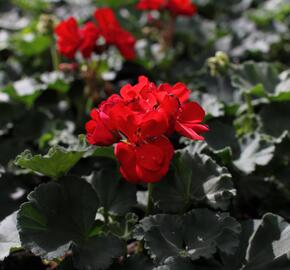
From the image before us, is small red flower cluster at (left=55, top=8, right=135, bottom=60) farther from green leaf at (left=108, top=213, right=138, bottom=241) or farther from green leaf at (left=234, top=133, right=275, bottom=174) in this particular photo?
green leaf at (left=108, top=213, right=138, bottom=241)

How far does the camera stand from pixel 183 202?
4.96 ft

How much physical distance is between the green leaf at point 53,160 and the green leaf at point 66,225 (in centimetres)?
4

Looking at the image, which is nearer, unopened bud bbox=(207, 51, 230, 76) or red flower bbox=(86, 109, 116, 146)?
red flower bbox=(86, 109, 116, 146)

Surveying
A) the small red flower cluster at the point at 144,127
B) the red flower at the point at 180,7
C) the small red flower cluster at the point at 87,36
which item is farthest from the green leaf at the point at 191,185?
the red flower at the point at 180,7

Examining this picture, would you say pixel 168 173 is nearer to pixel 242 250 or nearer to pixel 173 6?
pixel 242 250

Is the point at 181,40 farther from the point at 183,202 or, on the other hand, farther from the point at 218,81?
the point at 183,202

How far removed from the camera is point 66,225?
1417 mm

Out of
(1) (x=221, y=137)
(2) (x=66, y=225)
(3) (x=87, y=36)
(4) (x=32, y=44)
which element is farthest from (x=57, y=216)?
(4) (x=32, y=44)

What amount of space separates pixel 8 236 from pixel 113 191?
0.33m

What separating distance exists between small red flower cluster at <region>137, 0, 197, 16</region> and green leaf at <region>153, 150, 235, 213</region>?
43.7 inches

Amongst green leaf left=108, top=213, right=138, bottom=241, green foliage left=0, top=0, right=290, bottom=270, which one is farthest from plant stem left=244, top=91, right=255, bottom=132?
green leaf left=108, top=213, right=138, bottom=241

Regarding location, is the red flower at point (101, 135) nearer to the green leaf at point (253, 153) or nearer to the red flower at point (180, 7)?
the green leaf at point (253, 153)

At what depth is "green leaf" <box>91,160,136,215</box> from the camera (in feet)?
5.07

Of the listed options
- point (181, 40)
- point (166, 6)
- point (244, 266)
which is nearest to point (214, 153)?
point (244, 266)
